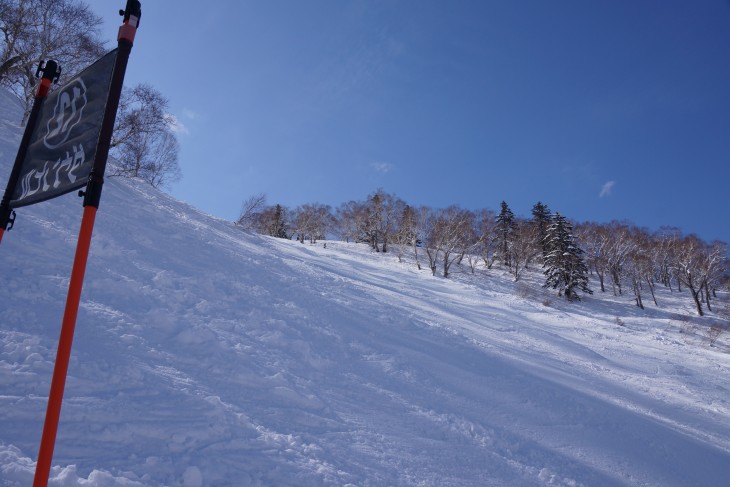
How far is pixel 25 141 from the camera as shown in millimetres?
2932

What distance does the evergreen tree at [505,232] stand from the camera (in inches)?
1827

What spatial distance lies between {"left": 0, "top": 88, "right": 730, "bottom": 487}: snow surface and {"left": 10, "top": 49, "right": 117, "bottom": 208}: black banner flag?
90.8 inches

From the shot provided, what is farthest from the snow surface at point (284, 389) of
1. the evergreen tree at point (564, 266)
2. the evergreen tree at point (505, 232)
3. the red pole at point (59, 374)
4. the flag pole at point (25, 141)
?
the evergreen tree at point (505, 232)

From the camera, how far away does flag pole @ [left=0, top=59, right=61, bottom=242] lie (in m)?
2.81

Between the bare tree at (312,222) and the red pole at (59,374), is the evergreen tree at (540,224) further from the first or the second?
the red pole at (59,374)

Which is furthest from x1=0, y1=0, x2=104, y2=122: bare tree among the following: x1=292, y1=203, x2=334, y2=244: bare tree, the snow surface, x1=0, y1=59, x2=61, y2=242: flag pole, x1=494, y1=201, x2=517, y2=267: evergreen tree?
x1=494, y1=201, x2=517, y2=267: evergreen tree

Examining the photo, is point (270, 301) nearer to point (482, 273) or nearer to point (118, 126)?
point (118, 126)

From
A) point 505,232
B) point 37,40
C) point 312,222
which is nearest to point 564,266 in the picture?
point 505,232

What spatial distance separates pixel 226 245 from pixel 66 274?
6996 millimetres

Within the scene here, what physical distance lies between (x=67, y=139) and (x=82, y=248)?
45.2 inches

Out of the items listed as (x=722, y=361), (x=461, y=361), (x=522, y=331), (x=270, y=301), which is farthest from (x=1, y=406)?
(x=722, y=361)

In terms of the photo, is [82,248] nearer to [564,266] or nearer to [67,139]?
[67,139]

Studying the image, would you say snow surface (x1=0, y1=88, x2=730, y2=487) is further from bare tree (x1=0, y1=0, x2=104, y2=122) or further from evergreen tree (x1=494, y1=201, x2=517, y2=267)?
evergreen tree (x1=494, y1=201, x2=517, y2=267)

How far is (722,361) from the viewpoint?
46.6 ft
